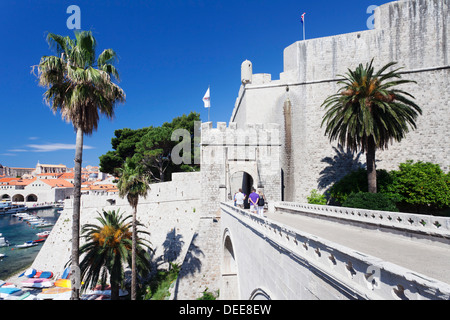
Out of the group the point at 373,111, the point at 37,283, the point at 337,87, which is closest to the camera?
the point at 373,111

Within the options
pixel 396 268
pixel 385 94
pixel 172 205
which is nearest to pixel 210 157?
pixel 172 205

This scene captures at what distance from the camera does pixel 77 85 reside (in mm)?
8633

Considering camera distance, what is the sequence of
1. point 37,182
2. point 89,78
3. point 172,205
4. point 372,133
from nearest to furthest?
point 89,78 → point 372,133 → point 172,205 → point 37,182

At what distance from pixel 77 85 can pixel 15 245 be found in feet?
136

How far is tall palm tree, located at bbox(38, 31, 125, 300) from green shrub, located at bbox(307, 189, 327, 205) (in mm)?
15642

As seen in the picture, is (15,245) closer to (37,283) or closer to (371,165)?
(37,283)

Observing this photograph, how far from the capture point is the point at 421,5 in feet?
60.0

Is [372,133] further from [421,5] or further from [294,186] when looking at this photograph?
[421,5]

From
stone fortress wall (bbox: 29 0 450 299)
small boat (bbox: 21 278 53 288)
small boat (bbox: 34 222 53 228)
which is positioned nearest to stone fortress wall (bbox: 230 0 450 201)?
stone fortress wall (bbox: 29 0 450 299)

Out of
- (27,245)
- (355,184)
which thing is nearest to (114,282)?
(355,184)

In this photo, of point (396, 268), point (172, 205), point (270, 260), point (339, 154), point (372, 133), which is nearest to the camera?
A: point (396, 268)

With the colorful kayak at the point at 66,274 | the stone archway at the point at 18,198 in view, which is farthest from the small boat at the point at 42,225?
the stone archway at the point at 18,198

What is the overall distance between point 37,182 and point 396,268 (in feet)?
334

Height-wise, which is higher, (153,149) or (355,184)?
(153,149)
